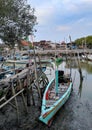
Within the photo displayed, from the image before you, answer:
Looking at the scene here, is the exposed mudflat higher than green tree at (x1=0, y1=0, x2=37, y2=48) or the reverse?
the reverse

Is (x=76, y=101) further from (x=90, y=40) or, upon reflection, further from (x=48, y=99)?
(x=90, y=40)

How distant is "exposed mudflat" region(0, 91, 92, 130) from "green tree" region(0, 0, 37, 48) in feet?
14.4

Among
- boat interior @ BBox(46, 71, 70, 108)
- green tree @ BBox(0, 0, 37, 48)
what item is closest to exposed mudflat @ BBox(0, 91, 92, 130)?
boat interior @ BBox(46, 71, 70, 108)

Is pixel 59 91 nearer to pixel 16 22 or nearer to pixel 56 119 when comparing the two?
pixel 56 119

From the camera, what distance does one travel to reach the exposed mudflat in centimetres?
977

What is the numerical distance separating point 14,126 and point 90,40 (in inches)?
2947

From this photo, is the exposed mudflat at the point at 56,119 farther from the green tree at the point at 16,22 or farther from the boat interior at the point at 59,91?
the green tree at the point at 16,22

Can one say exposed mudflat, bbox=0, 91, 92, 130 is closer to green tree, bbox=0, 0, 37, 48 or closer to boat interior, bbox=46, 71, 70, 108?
boat interior, bbox=46, 71, 70, 108

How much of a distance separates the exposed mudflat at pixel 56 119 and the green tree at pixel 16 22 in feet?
14.4

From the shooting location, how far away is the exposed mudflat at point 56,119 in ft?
32.0

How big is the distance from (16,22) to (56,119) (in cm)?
594

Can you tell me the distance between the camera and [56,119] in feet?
35.5

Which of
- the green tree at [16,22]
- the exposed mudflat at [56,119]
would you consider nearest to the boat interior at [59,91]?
the exposed mudflat at [56,119]

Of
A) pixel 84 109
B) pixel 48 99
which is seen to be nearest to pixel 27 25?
pixel 48 99
